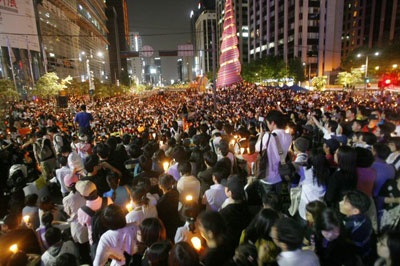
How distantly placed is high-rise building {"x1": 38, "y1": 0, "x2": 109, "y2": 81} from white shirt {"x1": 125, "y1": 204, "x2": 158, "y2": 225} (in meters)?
31.4

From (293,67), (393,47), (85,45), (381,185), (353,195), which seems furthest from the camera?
(85,45)

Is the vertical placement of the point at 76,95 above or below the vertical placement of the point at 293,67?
below

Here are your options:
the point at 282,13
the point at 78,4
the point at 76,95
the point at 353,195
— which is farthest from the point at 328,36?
the point at 353,195

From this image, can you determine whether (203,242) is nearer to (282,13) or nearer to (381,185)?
(381,185)

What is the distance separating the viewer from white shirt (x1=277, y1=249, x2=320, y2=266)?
187 cm

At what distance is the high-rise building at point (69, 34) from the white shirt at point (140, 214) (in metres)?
31.4

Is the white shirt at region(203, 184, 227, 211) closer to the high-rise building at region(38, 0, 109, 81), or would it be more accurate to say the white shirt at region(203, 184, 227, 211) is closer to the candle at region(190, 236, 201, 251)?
the candle at region(190, 236, 201, 251)

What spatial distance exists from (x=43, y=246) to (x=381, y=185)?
15.2 feet

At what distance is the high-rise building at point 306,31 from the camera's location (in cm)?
5636

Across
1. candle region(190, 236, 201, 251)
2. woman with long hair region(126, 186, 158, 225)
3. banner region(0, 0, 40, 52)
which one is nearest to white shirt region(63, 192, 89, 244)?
woman with long hair region(126, 186, 158, 225)

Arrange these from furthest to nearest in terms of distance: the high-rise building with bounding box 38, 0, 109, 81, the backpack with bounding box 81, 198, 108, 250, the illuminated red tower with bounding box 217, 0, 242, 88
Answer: the high-rise building with bounding box 38, 0, 109, 81 → the illuminated red tower with bounding box 217, 0, 242, 88 → the backpack with bounding box 81, 198, 108, 250

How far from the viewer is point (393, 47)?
3491 centimetres

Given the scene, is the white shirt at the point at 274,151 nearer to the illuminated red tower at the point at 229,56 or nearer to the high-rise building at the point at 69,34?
the illuminated red tower at the point at 229,56

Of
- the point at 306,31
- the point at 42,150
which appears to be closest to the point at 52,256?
the point at 42,150
